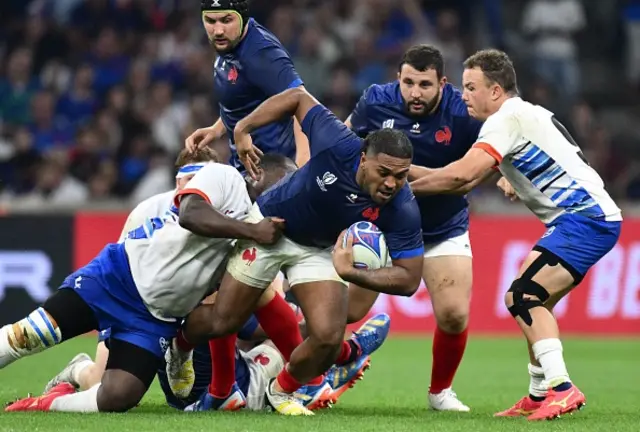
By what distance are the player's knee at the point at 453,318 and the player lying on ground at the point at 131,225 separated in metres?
1.81

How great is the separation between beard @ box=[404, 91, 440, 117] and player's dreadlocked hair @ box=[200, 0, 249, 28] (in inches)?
48.5

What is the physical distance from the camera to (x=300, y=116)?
7.75 metres

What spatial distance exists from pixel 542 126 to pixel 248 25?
7.14 ft

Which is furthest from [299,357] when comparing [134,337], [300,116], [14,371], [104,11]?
[104,11]

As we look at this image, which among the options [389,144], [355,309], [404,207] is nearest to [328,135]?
[389,144]

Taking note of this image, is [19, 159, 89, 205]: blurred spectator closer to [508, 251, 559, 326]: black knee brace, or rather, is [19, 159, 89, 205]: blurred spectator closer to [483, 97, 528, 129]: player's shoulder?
[483, 97, 528, 129]: player's shoulder

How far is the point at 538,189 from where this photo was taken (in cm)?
771

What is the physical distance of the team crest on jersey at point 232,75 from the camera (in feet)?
27.8

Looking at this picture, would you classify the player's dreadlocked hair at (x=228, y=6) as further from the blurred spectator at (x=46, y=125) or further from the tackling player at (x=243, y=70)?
the blurred spectator at (x=46, y=125)

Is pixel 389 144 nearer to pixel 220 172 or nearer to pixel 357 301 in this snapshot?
pixel 220 172

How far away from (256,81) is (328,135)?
106 centimetres

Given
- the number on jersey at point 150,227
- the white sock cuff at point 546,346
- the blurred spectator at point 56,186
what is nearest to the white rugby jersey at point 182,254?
the number on jersey at point 150,227

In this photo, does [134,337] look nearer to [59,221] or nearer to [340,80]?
[59,221]

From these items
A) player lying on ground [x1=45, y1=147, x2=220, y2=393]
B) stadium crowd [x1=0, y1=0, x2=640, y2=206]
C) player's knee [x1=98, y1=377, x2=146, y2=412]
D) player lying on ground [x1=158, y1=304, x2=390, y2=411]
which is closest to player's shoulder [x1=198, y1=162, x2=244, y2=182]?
player lying on ground [x1=45, y1=147, x2=220, y2=393]
